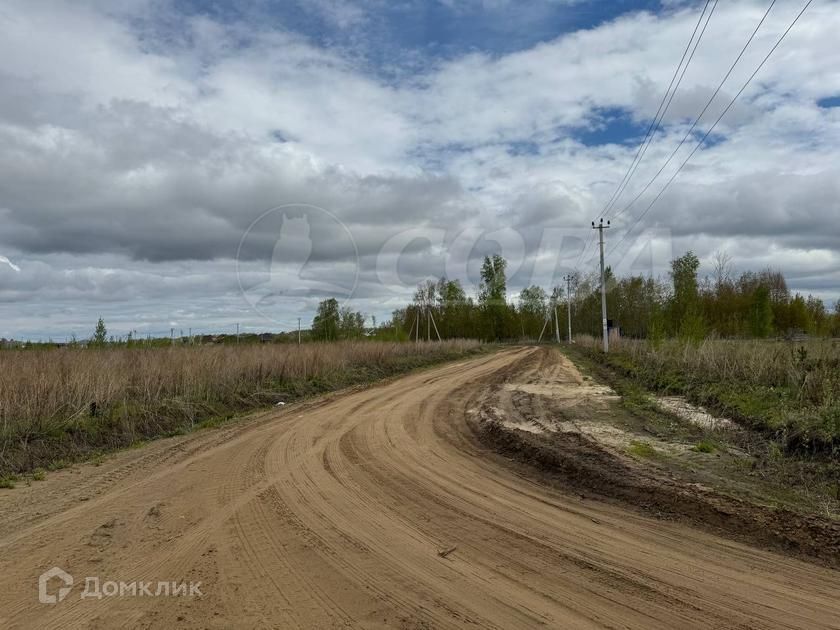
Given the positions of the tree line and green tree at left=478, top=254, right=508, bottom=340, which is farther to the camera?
green tree at left=478, top=254, right=508, bottom=340

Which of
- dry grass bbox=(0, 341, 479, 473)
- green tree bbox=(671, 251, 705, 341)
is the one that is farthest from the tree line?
dry grass bbox=(0, 341, 479, 473)

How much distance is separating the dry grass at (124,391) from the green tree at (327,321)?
28832 millimetres

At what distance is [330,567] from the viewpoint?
185 inches

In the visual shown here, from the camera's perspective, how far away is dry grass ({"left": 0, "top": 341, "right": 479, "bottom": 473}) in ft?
33.4

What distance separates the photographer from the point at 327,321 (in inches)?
2130

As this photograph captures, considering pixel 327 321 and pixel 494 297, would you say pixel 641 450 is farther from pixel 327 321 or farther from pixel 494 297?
pixel 494 297

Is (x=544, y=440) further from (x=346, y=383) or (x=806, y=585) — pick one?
(x=346, y=383)

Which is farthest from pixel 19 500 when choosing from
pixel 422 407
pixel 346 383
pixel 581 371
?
pixel 581 371

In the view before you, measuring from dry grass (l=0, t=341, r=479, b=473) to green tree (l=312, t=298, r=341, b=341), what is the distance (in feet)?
94.6

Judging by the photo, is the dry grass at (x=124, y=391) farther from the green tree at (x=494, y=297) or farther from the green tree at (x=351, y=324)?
the green tree at (x=494, y=297)

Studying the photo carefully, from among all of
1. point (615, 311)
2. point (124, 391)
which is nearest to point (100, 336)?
point (124, 391)

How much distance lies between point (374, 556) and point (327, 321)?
49902mm

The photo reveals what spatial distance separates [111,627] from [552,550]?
3.44m

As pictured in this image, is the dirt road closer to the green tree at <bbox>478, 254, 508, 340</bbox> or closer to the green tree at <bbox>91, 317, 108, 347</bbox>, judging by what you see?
the green tree at <bbox>91, 317, 108, 347</bbox>
